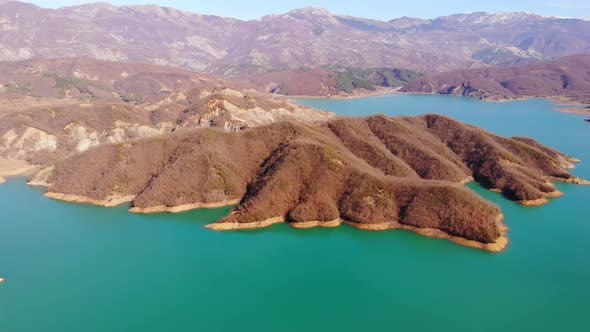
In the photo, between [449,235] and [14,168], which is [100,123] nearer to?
[14,168]

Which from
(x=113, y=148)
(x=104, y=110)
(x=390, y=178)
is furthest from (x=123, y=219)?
(x=104, y=110)

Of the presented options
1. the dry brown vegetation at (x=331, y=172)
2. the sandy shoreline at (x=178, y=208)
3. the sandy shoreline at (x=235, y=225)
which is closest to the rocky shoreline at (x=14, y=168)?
the dry brown vegetation at (x=331, y=172)

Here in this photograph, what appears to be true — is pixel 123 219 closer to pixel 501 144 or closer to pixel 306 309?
pixel 306 309

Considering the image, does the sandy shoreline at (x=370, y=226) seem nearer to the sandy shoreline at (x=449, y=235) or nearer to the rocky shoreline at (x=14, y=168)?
the sandy shoreline at (x=449, y=235)

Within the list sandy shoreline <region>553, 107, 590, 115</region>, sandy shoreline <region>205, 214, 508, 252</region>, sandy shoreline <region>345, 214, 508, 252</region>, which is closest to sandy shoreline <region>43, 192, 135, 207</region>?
sandy shoreline <region>205, 214, 508, 252</region>

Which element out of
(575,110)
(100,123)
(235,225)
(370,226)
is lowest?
(235,225)

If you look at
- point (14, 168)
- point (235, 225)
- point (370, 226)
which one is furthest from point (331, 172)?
point (14, 168)

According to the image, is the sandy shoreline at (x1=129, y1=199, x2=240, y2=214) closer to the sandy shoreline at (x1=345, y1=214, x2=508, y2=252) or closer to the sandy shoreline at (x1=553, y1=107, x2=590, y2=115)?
the sandy shoreline at (x1=345, y1=214, x2=508, y2=252)

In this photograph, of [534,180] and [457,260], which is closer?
[457,260]
